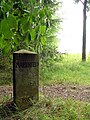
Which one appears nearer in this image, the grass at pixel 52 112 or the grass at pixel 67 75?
the grass at pixel 52 112

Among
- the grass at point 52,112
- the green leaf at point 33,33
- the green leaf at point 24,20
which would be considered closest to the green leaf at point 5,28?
the green leaf at point 24,20

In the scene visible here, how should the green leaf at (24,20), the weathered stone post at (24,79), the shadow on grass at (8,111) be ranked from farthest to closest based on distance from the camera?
the weathered stone post at (24,79) < the shadow on grass at (8,111) < the green leaf at (24,20)

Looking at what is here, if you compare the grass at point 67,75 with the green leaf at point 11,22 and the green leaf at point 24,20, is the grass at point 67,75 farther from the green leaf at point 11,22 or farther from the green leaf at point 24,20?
the green leaf at point 11,22

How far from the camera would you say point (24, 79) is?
5.41m

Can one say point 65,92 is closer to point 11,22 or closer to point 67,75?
point 67,75

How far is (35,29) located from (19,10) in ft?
0.61

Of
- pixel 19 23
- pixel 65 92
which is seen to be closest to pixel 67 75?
pixel 65 92

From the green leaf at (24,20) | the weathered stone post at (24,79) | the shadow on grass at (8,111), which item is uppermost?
the green leaf at (24,20)

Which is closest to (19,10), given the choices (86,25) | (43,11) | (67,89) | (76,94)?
(43,11)

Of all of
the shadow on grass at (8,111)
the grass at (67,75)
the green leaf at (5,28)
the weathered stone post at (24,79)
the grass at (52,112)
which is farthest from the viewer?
the grass at (67,75)

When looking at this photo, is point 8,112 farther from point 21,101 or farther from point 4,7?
point 4,7

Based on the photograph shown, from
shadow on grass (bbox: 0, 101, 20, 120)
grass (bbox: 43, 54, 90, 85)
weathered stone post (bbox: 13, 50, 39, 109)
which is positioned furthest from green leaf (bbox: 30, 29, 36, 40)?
grass (bbox: 43, 54, 90, 85)

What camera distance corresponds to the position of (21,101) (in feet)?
Answer: 17.4

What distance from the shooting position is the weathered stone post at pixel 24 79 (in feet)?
17.5
